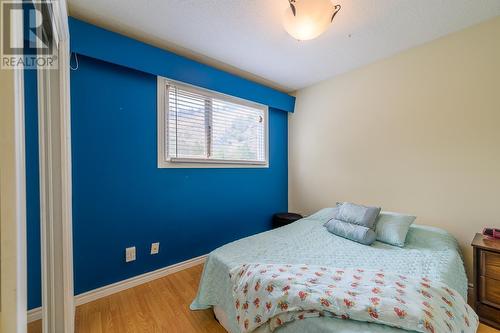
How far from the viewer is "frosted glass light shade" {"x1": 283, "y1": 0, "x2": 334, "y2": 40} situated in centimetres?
134

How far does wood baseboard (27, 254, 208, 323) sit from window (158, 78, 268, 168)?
1.09m

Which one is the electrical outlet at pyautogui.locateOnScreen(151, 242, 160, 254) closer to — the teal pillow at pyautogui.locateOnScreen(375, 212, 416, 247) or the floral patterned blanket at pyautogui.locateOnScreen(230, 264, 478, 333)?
the floral patterned blanket at pyautogui.locateOnScreen(230, 264, 478, 333)

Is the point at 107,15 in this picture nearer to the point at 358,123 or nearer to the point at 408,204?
the point at 358,123

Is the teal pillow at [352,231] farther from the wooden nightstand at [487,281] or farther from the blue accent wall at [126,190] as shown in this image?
the blue accent wall at [126,190]

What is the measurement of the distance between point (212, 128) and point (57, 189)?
160 cm

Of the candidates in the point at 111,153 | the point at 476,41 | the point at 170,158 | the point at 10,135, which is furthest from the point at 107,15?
the point at 476,41

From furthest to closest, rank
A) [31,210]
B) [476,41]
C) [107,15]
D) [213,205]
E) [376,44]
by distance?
[213,205]
[376,44]
[476,41]
[107,15]
[31,210]

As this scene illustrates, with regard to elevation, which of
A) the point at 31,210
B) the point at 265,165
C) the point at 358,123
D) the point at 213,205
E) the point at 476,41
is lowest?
the point at 213,205

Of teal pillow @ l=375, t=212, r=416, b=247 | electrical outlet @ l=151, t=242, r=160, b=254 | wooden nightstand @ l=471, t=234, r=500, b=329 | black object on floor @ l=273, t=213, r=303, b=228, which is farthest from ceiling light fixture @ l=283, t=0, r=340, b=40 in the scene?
electrical outlet @ l=151, t=242, r=160, b=254

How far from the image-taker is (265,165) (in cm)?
313

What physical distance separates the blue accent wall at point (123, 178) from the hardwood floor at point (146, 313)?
18cm

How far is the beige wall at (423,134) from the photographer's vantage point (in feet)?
5.87

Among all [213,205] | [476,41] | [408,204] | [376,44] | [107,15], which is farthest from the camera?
[213,205]

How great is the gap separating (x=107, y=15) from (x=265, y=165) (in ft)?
7.68
